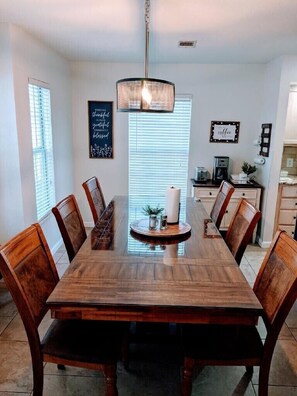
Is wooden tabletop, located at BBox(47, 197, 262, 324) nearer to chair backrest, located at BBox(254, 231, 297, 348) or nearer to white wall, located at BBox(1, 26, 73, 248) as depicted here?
chair backrest, located at BBox(254, 231, 297, 348)

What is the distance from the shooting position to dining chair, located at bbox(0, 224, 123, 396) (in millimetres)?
1375

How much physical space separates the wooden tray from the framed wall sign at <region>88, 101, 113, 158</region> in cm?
229

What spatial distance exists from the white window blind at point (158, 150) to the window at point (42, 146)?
1222mm

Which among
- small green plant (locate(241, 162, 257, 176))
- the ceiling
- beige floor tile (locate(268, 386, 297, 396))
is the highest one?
the ceiling

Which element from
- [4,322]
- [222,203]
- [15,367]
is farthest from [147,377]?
[222,203]

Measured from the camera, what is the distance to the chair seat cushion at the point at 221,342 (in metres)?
1.46

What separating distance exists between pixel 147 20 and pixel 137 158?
229 cm

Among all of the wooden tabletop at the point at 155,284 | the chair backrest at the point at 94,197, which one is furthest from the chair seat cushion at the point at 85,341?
the chair backrest at the point at 94,197

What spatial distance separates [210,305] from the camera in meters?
1.30

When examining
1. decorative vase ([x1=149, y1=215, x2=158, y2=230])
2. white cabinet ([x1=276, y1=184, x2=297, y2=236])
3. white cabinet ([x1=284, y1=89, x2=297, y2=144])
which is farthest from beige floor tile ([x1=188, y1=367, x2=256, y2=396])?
white cabinet ([x1=284, y1=89, x2=297, y2=144])

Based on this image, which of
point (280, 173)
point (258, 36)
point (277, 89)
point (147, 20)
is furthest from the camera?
point (280, 173)

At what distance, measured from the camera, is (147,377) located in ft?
6.12

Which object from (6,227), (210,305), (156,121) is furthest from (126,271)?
(156,121)

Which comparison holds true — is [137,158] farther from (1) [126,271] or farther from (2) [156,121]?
(1) [126,271]
